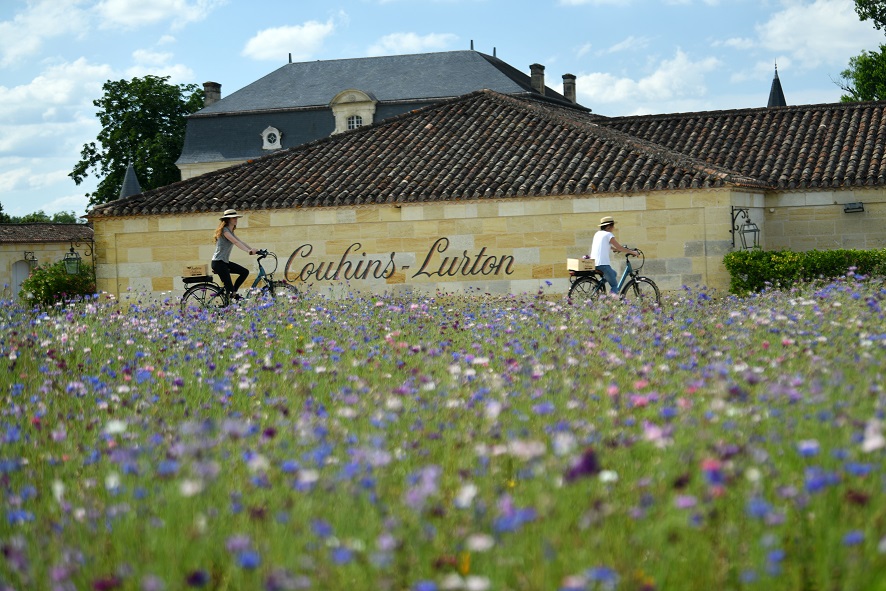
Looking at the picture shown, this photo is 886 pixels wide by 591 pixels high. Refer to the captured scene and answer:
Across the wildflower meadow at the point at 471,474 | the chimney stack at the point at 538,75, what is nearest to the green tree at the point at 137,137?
the chimney stack at the point at 538,75

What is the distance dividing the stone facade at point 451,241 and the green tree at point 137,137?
34.5 m

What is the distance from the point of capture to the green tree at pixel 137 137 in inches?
2272

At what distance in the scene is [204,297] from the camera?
1638 centimetres

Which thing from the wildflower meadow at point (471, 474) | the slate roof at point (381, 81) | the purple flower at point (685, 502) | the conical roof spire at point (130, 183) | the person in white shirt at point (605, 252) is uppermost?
the slate roof at point (381, 81)

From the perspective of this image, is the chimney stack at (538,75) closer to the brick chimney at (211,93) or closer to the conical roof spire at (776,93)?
the conical roof spire at (776,93)

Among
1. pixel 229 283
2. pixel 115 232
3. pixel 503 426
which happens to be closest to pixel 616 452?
pixel 503 426

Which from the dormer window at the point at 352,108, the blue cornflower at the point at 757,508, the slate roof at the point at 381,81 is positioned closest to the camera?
the blue cornflower at the point at 757,508

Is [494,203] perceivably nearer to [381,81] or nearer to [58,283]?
[58,283]

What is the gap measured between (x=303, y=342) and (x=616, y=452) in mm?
5185

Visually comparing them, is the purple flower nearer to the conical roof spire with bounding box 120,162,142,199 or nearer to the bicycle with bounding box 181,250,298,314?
the bicycle with bounding box 181,250,298,314

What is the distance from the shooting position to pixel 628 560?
140 inches

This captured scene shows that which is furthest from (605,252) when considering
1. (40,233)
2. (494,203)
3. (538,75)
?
(538,75)

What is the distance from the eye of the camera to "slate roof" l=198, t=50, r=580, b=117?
5206cm

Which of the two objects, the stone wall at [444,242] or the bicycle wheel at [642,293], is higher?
the stone wall at [444,242]
